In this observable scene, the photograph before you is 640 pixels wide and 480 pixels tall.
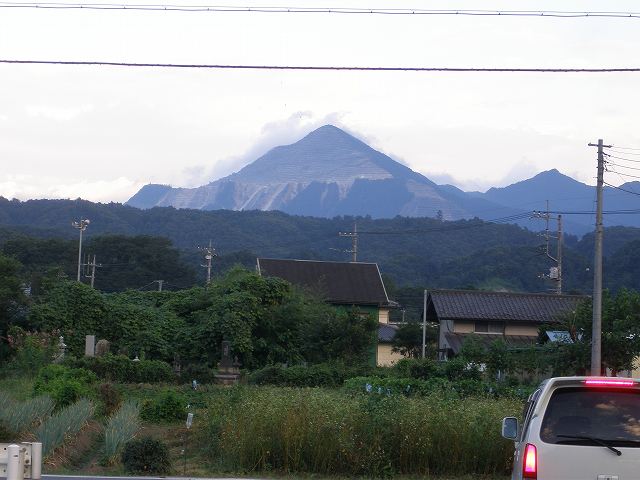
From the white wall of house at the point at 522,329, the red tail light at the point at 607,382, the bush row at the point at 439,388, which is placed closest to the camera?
the red tail light at the point at 607,382

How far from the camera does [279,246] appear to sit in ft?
356

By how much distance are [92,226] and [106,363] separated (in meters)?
82.5

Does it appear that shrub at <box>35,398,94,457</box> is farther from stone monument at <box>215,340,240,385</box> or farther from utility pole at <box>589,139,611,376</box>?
stone monument at <box>215,340,240,385</box>

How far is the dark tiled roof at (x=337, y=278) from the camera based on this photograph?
54562mm

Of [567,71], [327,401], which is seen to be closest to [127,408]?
[327,401]

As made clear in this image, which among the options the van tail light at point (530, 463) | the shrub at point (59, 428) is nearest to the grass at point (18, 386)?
the shrub at point (59, 428)

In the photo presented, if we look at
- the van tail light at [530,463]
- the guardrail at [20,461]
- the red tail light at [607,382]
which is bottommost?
the van tail light at [530,463]

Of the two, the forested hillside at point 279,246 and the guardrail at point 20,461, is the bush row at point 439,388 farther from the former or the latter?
the forested hillside at point 279,246

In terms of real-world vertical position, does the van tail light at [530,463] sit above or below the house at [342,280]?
below

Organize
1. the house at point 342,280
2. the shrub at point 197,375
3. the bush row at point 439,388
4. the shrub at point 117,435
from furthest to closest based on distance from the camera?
the house at point 342,280
the shrub at point 197,375
the bush row at point 439,388
the shrub at point 117,435

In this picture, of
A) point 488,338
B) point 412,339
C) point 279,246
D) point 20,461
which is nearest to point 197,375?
point 488,338

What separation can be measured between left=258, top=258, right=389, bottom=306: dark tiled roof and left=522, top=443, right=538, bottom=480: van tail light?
46.1 m

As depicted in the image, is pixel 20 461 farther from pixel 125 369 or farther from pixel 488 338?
pixel 488 338

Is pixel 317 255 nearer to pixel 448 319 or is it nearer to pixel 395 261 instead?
pixel 395 261
